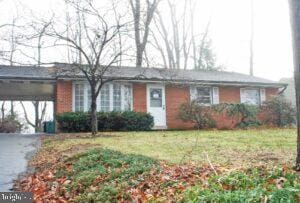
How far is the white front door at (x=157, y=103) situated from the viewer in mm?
24953

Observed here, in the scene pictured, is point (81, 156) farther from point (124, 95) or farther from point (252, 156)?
point (124, 95)

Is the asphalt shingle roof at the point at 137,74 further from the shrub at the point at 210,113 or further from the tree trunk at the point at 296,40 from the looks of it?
the tree trunk at the point at 296,40

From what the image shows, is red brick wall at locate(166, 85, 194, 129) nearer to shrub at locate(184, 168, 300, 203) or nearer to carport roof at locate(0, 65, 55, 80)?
carport roof at locate(0, 65, 55, 80)

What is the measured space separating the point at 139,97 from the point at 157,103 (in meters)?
1.18

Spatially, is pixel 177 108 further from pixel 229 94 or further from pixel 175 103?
pixel 229 94

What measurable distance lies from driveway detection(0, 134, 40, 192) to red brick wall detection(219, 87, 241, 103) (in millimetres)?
13682

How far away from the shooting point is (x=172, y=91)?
25578mm

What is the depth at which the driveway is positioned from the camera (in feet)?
29.2

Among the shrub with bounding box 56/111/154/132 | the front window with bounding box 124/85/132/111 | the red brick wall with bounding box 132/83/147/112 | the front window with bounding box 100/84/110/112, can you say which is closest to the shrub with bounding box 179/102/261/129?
the red brick wall with bounding box 132/83/147/112

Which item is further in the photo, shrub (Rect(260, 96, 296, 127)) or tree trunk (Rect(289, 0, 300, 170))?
shrub (Rect(260, 96, 296, 127))

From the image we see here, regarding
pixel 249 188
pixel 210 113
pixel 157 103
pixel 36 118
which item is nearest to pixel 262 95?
pixel 210 113

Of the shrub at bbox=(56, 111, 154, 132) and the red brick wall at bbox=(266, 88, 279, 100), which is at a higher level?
the red brick wall at bbox=(266, 88, 279, 100)

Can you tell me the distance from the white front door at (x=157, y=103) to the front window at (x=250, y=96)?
546 centimetres

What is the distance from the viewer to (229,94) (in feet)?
88.6
